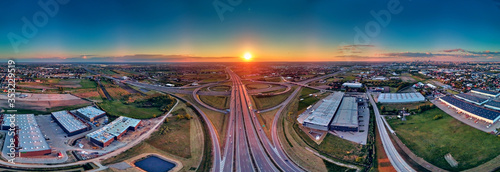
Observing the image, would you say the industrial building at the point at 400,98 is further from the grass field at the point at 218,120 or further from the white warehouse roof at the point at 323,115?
the grass field at the point at 218,120

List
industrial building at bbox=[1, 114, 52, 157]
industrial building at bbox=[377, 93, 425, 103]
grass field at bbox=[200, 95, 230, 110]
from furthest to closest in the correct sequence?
industrial building at bbox=[377, 93, 425, 103] → grass field at bbox=[200, 95, 230, 110] → industrial building at bbox=[1, 114, 52, 157]

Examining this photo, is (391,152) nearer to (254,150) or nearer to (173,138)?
(254,150)

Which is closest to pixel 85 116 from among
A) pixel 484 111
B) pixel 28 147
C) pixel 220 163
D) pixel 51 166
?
pixel 28 147

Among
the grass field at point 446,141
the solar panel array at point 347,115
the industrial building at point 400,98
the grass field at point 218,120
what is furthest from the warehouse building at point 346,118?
the grass field at point 218,120

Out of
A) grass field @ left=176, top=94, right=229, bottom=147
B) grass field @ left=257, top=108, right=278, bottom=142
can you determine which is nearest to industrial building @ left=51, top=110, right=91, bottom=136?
grass field @ left=176, top=94, right=229, bottom=147

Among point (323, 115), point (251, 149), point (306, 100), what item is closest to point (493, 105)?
point (323, 115)

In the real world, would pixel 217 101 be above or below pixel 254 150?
above

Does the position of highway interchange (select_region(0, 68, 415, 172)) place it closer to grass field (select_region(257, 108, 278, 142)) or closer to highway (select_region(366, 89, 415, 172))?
highway (select_region(366, 89, 415, 172))
